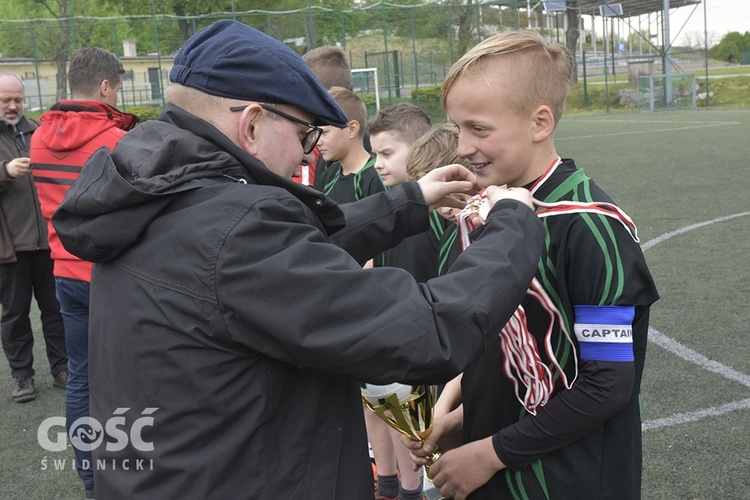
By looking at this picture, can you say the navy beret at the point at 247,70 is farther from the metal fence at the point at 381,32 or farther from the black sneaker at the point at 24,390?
the metal fence at the point at 381,32

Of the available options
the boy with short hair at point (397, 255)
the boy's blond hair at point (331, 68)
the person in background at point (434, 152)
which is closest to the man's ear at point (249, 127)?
the person in background at point (434, 152)

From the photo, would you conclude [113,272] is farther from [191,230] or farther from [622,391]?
[622,391]

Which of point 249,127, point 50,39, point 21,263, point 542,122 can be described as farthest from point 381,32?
point 249,127

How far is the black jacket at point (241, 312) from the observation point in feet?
5.01

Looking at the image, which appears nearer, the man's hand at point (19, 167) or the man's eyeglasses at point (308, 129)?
the man's eyeglasses at point (308, 129)

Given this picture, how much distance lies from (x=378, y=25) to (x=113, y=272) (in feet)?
94.1

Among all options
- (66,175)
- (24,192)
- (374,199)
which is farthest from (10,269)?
(374,199)

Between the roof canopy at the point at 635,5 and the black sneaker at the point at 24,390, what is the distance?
44.8 m

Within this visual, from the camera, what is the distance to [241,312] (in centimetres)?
152

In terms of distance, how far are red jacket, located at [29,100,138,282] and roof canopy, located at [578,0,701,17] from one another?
1771 inches

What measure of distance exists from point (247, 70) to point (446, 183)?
2.35 feet

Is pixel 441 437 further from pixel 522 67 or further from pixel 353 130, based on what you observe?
pixel 353 130

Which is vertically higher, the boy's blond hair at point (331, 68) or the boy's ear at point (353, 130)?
the boy's blond hair at point (331, 68)

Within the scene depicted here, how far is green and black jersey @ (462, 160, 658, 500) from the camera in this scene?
6.29 feet
